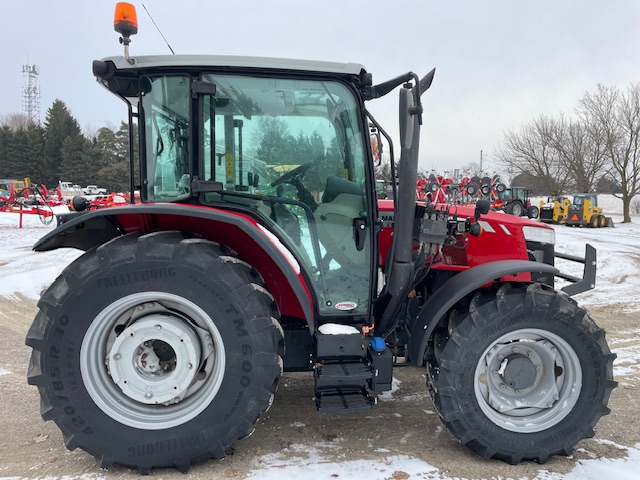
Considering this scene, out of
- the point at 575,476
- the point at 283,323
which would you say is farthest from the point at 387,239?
the point at 575,476

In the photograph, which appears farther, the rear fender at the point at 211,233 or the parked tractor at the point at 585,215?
the parked tractor at the point at 585,215

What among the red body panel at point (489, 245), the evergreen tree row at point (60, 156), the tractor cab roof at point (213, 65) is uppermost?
the evergreen tree row at point (60, 156)

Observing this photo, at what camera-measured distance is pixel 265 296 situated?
2340mm

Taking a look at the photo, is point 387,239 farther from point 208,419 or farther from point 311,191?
point 208,419

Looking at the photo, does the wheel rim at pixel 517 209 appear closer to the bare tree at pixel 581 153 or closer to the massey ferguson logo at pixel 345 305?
the bare tree at pixel 581 153

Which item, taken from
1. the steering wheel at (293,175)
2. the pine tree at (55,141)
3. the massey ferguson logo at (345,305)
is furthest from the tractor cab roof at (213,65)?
the pine tree at (55,141)

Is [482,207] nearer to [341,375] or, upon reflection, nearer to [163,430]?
[341,375]

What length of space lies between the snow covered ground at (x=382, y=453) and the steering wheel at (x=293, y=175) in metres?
1.58

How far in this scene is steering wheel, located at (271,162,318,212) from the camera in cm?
259

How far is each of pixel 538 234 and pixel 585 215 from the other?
21.4m

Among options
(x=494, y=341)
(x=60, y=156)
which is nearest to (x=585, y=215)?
(x=494, y=341)

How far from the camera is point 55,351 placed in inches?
88.7

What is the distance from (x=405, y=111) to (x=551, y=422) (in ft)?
6.38

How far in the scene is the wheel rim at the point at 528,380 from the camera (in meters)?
2.54
